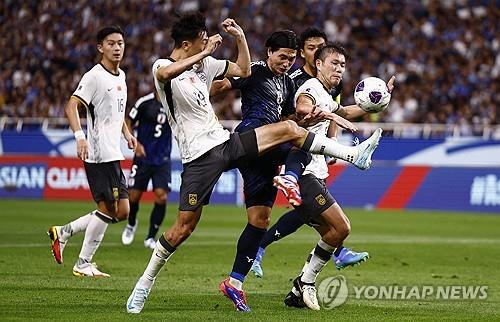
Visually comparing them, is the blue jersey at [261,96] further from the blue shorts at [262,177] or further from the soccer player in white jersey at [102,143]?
the soccer player in white jersey at [102,143]

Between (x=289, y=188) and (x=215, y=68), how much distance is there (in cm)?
143

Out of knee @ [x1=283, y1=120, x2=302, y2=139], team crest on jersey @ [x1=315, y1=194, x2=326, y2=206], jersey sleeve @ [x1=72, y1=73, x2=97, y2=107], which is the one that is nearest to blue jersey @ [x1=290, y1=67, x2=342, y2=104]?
team crest on jersey @ [x1=315, y1=194, x2=326, y2=206]

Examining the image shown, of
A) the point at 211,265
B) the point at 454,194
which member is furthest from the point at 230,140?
the point at 454,194

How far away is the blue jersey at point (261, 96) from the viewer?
10859 millimetres

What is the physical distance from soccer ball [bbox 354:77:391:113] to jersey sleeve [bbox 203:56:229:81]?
1428 mm

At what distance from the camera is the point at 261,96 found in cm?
1091

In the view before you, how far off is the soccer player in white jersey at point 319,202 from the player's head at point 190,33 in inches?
48.9

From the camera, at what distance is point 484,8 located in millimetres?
35500

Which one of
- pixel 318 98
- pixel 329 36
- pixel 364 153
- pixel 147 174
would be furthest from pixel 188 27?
pixel 329 36

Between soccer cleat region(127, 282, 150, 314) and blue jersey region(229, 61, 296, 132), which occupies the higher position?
blue jersey region(229, 61, 296, 132)

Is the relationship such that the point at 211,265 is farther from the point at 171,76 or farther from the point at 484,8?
the point at 484,8

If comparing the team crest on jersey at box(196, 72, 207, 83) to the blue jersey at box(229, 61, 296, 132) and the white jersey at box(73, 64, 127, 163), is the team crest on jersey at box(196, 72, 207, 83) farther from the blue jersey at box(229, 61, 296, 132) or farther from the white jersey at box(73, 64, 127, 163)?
the white jersey at box(73, 64, 127, 163)

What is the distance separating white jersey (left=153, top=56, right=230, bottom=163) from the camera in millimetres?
9422

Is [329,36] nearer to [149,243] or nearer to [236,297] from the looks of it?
[149,243]
